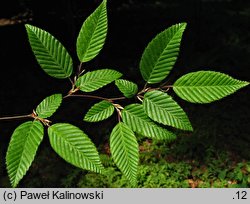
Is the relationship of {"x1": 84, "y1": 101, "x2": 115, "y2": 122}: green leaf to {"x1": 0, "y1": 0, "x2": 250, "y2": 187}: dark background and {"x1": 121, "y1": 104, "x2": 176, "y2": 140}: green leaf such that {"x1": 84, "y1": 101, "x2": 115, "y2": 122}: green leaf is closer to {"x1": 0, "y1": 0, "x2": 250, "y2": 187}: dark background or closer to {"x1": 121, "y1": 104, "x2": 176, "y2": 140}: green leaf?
{"x1": 121, "y1": 104, "x2": 176, "y2": 140}: green leaf

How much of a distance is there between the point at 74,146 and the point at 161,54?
5.8 inches

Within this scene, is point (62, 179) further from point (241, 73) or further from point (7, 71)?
point (241, 73)

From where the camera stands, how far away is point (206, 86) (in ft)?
1.24

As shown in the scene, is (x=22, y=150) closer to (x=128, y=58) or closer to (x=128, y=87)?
(x=128, y=87)

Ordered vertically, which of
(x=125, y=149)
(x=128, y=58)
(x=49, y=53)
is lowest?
(x=125, y=149)

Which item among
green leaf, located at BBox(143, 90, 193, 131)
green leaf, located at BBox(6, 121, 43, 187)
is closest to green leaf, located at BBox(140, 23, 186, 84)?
green leaf, located at BBox(143, 90, 193, 131)

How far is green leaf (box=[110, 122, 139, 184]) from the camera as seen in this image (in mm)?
362

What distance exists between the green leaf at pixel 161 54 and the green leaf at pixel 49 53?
9 centimetres

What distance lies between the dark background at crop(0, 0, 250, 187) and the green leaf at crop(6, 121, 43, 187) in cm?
367

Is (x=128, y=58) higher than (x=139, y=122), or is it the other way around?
(x=128, y=58)

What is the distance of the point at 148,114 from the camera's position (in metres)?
0.37

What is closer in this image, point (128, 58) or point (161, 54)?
point (161, 54)

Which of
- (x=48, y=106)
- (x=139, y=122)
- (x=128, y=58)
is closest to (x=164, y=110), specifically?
(x=139, y=122)

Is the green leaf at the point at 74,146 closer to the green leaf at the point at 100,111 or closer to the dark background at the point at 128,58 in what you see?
the green leaf at the point at 100,111
